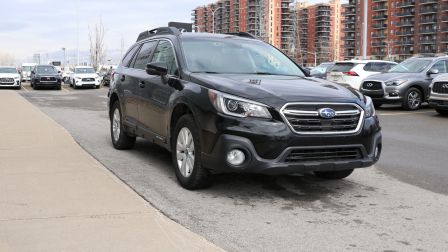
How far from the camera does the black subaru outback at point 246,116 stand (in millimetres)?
5227

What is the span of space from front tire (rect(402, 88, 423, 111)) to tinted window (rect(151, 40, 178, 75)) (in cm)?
1070

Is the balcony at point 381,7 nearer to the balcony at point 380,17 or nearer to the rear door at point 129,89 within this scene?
the balcony at point 380,17

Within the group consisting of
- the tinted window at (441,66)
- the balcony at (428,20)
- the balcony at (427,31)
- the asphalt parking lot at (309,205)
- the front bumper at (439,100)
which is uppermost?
the balcony at (428,20)

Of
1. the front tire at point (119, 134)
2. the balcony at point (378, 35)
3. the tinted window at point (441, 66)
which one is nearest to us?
the front tire at point (119, 134)

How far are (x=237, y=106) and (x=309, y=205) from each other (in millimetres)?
1240

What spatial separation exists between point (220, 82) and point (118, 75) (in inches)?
133

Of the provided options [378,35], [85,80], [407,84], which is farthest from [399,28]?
[407,84]

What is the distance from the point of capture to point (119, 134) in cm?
847

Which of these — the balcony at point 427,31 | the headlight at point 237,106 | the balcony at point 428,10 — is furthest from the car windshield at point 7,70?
the balcony at point 428,10

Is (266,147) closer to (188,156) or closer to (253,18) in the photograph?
(188,156)

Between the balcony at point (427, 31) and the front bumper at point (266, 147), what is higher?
the balcony at point (427, 31)

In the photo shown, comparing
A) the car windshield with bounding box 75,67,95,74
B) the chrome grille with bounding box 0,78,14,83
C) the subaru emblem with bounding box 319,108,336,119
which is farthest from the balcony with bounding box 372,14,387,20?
the subaru emblem with bounding box 319,108,336,119

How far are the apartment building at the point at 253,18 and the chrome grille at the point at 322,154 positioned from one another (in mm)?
102674

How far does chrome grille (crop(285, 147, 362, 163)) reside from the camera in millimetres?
5277
